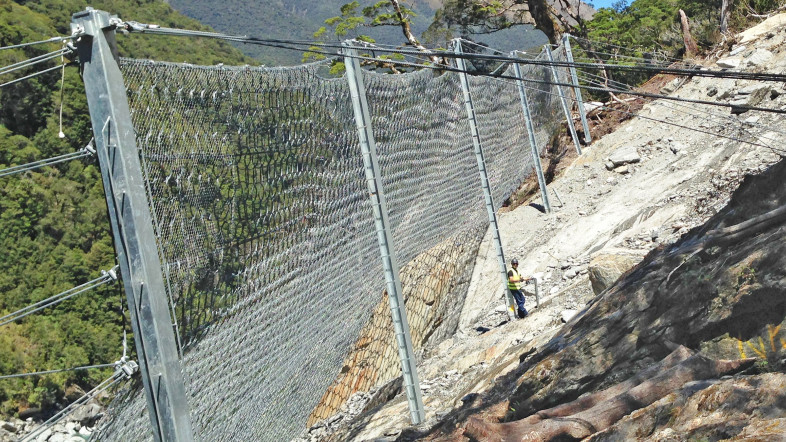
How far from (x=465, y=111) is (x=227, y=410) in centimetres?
458

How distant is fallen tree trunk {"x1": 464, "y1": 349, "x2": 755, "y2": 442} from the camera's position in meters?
3.13

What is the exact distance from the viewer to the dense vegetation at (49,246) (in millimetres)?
32938

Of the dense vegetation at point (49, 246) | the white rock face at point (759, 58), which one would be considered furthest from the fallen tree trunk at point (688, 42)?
the dense vegetation at point (49, 246)

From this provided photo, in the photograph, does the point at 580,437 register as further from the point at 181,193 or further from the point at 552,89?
the point at 552,89

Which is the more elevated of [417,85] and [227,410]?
[417,85]

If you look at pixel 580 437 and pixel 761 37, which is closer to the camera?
pixel 580 437

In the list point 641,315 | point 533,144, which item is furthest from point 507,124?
point 641,315

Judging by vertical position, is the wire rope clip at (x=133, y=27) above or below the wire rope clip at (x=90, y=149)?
above

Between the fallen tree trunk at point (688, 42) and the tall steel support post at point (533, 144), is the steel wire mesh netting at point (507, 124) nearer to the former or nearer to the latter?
the tall steel support post at point (533, 144)

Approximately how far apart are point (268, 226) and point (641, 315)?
2014 mm

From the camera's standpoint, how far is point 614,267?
5.65m

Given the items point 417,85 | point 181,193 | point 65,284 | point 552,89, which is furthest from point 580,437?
point 65,284

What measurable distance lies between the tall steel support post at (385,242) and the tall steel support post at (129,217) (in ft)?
6.49

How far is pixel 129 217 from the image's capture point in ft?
8.91
